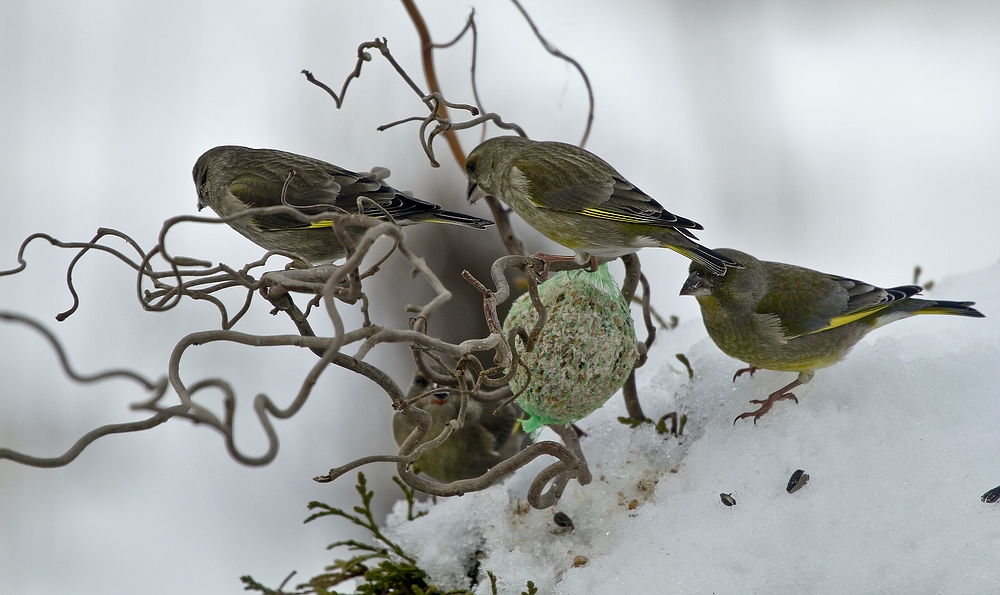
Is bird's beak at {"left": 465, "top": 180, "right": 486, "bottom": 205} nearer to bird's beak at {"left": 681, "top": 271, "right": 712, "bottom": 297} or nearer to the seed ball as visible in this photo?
the seed ball

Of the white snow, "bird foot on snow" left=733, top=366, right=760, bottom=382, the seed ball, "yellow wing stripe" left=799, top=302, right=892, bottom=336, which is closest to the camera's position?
the white snow

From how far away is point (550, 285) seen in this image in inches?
98.3

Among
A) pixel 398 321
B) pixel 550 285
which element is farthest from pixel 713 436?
pixel 398 321

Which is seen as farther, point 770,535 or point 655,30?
point 655,30

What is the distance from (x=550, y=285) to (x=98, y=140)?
10.3 feet

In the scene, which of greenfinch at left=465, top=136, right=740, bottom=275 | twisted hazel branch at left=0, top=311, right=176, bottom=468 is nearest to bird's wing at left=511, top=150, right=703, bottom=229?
greenfinch at left=465, top=136, right=740, bottom=275

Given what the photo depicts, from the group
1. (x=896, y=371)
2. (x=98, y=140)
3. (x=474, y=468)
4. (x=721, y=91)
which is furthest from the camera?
(x=721, y=91)

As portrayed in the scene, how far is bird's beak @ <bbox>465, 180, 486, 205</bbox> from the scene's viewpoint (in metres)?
2.98

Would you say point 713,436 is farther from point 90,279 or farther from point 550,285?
point 90,279

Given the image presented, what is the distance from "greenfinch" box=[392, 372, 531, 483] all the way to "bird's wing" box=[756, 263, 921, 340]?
3.43ft

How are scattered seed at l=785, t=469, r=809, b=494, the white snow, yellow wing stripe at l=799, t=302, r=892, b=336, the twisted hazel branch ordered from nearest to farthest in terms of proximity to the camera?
the twisted hazel branch, the white snow, scattered seed at l=785, t=469, r=809, b=494, yellow wing stripe at l=799, t=302, r=892, b=336

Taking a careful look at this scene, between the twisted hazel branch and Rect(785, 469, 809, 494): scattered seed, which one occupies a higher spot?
Rect(785, 469, 809, 494): scattered seed

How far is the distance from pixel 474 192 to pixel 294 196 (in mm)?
820

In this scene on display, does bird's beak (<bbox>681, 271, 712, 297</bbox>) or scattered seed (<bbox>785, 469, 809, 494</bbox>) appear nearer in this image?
scattered seed (<bbox>785, 469, 809, 494</bbox>)
